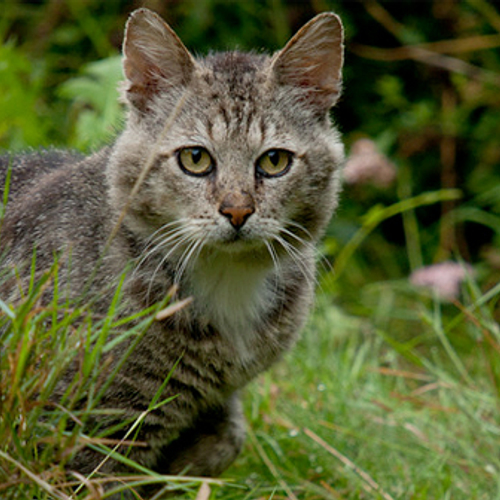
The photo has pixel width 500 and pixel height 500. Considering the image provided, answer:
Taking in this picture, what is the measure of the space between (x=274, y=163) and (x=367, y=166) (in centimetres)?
228

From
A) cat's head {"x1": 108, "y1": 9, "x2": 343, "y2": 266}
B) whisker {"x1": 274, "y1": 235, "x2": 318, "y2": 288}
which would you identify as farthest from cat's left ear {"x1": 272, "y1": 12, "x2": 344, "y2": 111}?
whisker {"x1": 274, "y1": 235, "x2": 318, "y2": 288}

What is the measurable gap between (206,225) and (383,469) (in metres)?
1.31

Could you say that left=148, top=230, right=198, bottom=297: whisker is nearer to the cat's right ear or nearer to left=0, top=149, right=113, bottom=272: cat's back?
left=0, top=149, right=113, bottom=272: cat's back

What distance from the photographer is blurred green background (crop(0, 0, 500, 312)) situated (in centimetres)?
574

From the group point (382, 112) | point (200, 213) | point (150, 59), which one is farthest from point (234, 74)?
point (382, 112)

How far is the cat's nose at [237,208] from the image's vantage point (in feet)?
8.29

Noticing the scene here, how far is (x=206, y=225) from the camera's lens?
2.56 meters

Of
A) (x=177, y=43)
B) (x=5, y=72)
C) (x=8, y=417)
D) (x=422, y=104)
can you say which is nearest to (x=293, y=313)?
(x=177, y=43)

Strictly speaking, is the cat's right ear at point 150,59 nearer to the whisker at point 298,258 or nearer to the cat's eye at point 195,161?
the cat's eye at point 195,161

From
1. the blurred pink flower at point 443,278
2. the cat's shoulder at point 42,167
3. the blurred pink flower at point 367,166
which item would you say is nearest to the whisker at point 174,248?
the cat's shoulder at point 42,167

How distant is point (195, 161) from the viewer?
8.82ft

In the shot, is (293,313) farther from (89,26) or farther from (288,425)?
(89,26)

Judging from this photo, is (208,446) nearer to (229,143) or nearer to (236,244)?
(236,244)

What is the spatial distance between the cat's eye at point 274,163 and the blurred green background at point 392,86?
2789 millimetres
